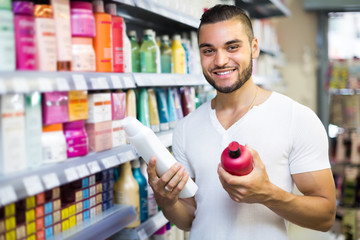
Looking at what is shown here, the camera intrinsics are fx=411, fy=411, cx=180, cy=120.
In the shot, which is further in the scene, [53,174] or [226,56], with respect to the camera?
[226,56]

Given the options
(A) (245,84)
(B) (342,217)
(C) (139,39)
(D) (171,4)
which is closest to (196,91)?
(C) (139,39)

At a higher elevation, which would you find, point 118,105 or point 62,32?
point 62,32

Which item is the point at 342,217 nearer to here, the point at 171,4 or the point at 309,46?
the point at 309,46

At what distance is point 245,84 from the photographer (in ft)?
5.87

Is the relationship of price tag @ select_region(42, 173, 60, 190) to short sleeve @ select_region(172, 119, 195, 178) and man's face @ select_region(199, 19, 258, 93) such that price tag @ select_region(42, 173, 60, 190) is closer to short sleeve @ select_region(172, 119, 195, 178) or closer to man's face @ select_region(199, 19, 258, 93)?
short sleeve @ select_region(172, 119, 195, 178)

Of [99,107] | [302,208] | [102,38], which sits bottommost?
[302,208]

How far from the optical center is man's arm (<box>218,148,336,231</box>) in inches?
54.4

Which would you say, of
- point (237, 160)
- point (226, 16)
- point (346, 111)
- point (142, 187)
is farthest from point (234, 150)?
point (346, 111)

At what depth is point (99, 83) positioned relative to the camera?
71.6 inches

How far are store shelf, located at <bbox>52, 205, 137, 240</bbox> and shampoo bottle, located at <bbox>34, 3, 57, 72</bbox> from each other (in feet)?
2.35

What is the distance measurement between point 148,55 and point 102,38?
1.73ft

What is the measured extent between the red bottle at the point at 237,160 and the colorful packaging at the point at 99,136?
774 millimetres

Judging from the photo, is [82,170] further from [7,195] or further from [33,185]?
[7,195]

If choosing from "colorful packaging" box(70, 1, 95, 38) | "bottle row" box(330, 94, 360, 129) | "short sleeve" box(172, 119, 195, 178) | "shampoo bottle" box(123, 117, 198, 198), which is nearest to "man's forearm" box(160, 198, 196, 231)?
"short sleeve" box(172, 119, 195, 178)
